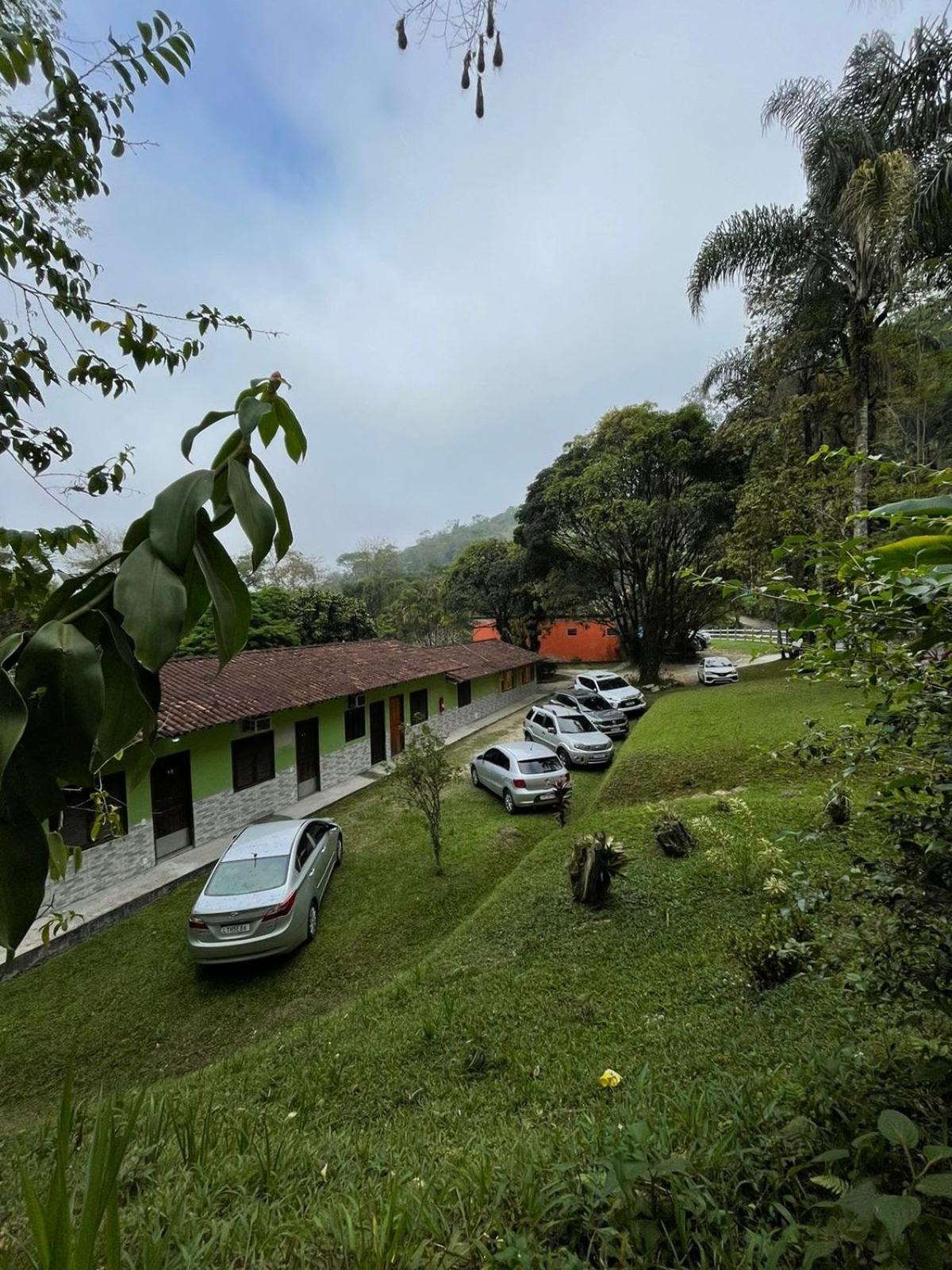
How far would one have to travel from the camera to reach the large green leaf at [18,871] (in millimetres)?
558

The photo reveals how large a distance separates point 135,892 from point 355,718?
6775mm

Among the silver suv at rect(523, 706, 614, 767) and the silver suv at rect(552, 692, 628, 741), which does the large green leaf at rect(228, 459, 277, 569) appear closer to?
the silver suv at rect(523, 706, 614, 767)

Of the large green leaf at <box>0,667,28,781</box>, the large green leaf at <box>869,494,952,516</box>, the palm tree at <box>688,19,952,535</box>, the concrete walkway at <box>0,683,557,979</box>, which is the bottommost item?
the concrete walkway at <box>0,683,557,979</box>

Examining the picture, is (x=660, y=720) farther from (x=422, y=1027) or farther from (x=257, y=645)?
(x=257, y=645)

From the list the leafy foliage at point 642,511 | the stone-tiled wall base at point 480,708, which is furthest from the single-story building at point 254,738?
the leafy foliage at point 642,511

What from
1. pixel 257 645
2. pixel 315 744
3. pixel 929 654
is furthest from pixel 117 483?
pixel 257 645

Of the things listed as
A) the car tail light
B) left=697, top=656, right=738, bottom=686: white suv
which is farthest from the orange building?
the car tail light

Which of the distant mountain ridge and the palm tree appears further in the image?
the distant mountain ridge

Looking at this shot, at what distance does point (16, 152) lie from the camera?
238cm

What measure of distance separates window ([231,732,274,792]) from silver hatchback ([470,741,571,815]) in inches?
185

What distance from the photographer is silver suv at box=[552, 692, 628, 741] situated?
16.5 m

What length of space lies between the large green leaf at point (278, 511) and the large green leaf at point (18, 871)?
390mm

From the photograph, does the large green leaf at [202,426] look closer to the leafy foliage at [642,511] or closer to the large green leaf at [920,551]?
the large green leaf at [920,551]

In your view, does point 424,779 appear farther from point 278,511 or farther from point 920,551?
point 278,511
